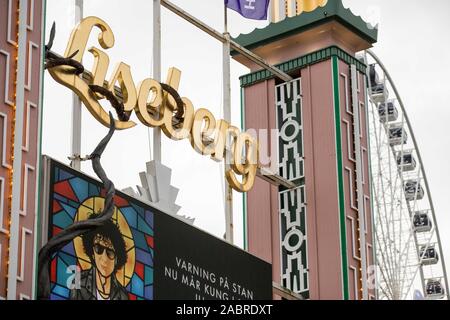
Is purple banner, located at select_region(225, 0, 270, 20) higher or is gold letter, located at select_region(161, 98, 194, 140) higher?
purple banner, located at select_region(225, 0, 270, 20)

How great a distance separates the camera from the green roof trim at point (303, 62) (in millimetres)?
30328

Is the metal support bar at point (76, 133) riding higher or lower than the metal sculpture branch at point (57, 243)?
higher

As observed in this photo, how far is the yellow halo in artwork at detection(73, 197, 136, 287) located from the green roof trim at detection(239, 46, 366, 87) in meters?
9.50

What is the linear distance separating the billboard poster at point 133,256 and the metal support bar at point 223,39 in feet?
16.1

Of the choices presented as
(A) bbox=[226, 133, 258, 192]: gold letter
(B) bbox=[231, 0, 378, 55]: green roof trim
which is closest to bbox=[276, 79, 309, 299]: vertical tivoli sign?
(B) bbox=[231, 0, 378, 55]: green roof trim

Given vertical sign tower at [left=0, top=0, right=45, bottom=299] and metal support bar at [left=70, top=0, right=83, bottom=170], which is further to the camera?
metal support bar at [left=70, top=0, right=83, bottom=170]

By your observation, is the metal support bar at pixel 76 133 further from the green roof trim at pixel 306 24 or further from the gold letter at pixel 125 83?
the green roof trim at pixel 306 24

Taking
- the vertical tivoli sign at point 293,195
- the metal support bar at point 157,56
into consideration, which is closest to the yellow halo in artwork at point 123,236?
the metal support bar at point 157,56

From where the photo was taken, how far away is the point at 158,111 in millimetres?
24766

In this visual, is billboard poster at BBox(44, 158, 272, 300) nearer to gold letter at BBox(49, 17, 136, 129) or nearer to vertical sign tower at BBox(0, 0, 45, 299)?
vertical sign tower at BBox(0, 0, 45, 299)

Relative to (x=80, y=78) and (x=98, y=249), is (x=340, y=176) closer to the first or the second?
(x=80, y=78)

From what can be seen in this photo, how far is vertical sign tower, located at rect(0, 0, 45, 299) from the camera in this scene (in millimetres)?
19094

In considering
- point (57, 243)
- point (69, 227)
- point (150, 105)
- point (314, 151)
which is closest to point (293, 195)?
point (314, 151)
